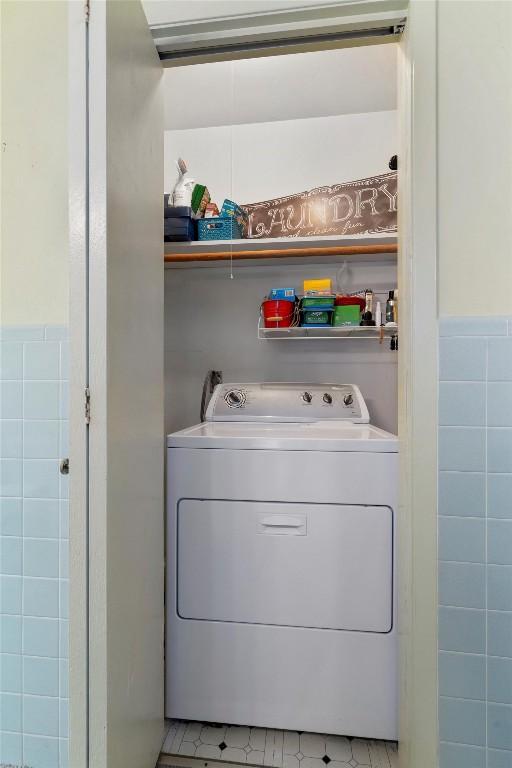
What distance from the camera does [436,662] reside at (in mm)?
1032

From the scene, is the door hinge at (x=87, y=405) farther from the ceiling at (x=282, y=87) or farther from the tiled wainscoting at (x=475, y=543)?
the ceiling at (x=282, y=87)

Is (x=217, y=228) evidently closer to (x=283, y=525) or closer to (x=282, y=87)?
(x=282, y=87)

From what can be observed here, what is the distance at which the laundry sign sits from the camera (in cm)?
181

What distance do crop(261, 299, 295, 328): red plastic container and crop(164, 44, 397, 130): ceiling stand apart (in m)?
0.97

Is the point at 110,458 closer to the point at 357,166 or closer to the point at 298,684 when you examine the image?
the point at 298,684

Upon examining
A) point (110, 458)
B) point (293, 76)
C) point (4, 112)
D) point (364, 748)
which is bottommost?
point (364, 748)

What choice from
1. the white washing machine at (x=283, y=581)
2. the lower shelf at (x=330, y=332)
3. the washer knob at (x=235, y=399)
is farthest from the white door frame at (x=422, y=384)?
the washer knob at (x=235, y=399)

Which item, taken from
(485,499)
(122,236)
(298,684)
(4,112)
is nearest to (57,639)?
(298,684)

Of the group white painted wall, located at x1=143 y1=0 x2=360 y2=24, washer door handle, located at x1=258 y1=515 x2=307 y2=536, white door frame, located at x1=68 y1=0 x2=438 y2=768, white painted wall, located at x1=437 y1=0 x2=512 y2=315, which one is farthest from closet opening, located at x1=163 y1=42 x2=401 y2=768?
white painted wall, located at x1=143 y1=0 x2=360 y2=24

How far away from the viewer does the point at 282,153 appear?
2.12 m

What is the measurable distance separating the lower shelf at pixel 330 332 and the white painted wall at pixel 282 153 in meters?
0.72

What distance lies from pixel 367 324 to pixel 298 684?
1.41 meters

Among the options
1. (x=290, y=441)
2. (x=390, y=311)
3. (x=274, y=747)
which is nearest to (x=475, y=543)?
(x=290, y=441)

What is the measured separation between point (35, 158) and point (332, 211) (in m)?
1.22
